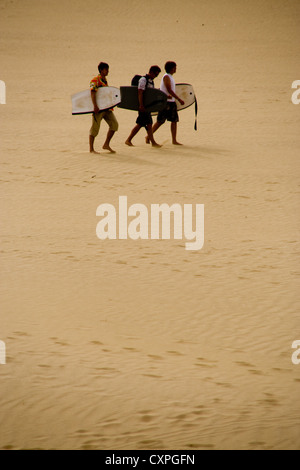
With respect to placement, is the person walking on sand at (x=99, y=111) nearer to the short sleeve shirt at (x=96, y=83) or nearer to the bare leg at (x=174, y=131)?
the short sleeve shirt at (x=96, y=83)

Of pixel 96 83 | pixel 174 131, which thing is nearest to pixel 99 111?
pixel 96 83

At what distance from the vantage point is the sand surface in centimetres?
447

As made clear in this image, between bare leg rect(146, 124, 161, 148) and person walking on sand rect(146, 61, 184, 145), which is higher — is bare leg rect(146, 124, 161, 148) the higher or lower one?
the lower one

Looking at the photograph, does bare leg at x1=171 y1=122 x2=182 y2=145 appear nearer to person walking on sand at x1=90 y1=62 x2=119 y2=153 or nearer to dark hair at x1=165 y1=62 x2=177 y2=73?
Result: dark hair at x1=165 y1=62 x2=177 y2=73

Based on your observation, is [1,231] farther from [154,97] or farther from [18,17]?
[18,17]

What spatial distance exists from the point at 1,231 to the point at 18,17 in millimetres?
32165

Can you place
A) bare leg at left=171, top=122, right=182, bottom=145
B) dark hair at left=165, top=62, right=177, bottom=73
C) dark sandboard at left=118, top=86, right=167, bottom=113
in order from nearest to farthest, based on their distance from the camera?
dark hair at left=165, top=62, right=177, bottom=73, dark sandboard at left=118, top=86, right=167, bottom=113, bare leg at left=171, top=122, right=182, bottom=145

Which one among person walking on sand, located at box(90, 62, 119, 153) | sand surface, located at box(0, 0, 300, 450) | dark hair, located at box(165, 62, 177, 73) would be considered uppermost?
dark hair, located at box(165, 62, 177, 73)

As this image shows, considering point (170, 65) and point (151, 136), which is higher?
point (170, 65)

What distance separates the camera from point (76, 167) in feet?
40.3

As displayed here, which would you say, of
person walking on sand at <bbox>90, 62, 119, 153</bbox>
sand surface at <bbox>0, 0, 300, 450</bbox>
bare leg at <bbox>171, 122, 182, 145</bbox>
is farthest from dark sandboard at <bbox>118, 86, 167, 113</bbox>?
sand surface at <bbox>0, 0, 300, 450</bbox>

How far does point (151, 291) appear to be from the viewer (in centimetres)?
683

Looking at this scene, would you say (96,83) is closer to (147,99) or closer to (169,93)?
(147,99)

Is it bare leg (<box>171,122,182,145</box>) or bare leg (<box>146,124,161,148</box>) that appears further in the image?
bare leg (<box>171,122,182,145</box>)
